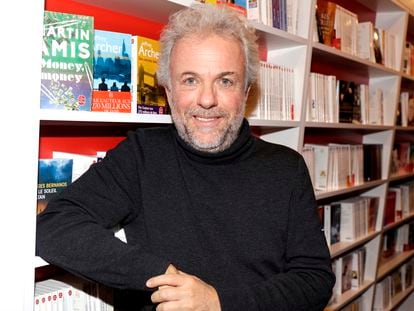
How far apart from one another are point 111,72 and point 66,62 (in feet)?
0.54

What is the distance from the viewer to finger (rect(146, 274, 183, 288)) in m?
1.10

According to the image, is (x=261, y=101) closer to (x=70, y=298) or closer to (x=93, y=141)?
(x=93, y=141)

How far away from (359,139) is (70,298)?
2.59 metres

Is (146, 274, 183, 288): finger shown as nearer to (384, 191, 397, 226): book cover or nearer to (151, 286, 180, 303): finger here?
(151, 286, 180, 303): finger

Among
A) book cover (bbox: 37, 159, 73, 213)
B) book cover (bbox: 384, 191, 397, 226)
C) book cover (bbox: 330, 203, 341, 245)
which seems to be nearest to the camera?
book cover (bbox: 37, 159, 73, 213)

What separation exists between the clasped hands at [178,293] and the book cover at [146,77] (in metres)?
0.62

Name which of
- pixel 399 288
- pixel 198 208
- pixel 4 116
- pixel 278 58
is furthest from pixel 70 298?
pixel 399 288

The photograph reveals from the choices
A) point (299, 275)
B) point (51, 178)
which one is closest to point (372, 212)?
point (299, 275)

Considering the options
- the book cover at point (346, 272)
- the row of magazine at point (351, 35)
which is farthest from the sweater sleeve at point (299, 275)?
the book cover at point (346, 272)

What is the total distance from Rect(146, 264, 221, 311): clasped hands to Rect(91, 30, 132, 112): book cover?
1.94 ft

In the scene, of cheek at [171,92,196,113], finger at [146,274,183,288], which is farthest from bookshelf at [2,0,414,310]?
finger at [146,274,183,288]

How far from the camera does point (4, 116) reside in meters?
1.13

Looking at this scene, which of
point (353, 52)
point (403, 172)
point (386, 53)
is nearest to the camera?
point (353, 52)

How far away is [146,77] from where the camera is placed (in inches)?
60.7
